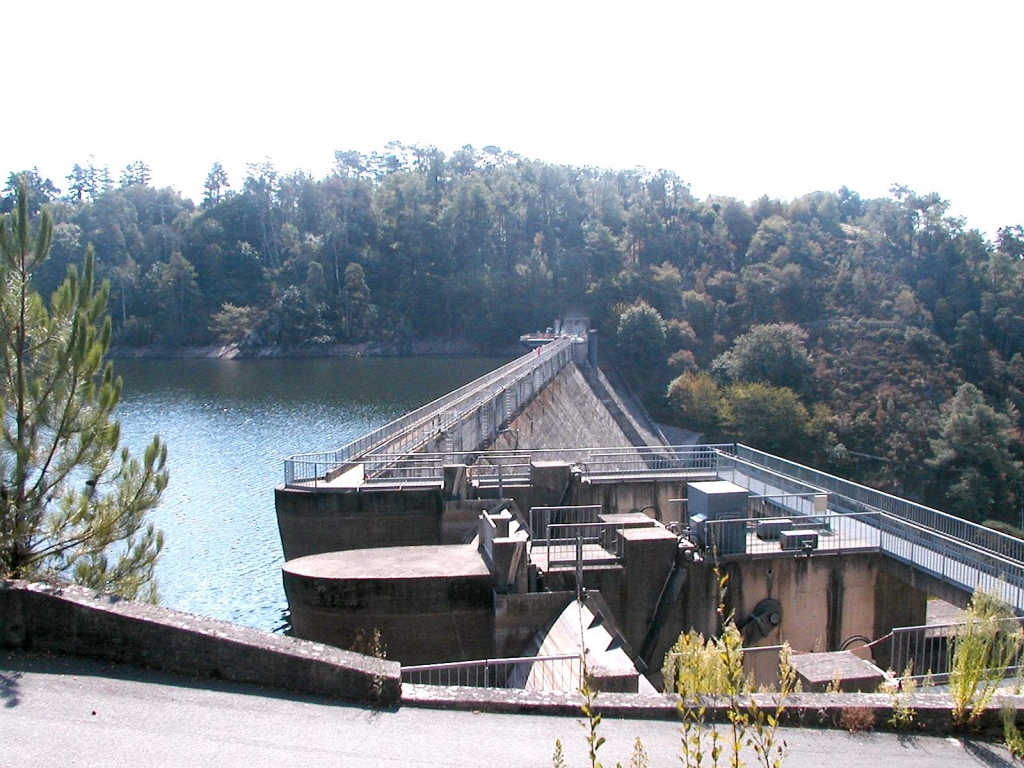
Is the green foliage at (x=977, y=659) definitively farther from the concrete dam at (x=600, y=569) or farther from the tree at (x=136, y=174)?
the tree at (x=136, y=174)

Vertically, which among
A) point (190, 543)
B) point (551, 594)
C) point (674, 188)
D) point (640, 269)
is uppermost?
point (674, 188)

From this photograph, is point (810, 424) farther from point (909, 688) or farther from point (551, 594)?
point (909, 688)

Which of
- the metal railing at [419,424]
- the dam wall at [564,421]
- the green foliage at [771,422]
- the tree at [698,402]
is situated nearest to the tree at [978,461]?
the green foliage at [771,422]

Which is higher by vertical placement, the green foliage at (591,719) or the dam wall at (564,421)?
the green foliage at (591,719)

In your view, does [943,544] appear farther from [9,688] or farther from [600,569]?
[9,688]

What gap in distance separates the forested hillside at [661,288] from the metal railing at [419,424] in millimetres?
30611

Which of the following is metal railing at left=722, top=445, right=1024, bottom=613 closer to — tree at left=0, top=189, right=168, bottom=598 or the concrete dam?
the concrete dam

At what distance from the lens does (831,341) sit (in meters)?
86.2

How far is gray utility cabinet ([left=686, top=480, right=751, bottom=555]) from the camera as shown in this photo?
1659cm

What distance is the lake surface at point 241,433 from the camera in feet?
84.6

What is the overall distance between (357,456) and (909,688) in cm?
1828

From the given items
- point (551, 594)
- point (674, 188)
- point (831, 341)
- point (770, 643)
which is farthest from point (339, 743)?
A: point (674, 188)

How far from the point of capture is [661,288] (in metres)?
97.5

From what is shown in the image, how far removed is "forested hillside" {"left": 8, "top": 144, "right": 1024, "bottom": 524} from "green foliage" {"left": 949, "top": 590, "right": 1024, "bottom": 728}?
192 feet
